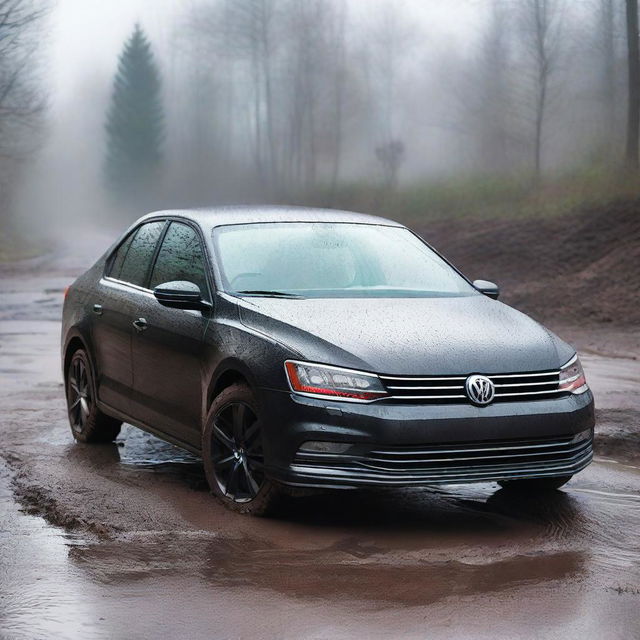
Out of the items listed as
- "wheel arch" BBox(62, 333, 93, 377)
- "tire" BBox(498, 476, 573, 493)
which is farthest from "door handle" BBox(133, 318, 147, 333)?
"tire" BBox(498, 476, 573, 493)

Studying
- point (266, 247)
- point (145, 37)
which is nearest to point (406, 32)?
point (145, 37)

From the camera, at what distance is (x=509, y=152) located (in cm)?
3600

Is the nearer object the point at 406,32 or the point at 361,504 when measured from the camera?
the point at 361,504

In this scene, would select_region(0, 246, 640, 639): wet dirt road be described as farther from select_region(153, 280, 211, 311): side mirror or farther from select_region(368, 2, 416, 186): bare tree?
select_region(368, 2, 416, 186): bare tree

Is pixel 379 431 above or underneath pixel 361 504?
above

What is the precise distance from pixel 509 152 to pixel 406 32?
21.8 m

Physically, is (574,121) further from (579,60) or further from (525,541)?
(525,541)

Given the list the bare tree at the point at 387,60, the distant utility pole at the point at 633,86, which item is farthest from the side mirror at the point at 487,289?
the bare tree at the point at 387,60

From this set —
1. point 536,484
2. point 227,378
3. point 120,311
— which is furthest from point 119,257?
point 536,484

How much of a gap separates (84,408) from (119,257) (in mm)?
1050

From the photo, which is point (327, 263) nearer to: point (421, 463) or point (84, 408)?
point (421, 463)

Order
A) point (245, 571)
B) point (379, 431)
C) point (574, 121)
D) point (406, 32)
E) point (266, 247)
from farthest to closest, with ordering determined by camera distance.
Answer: point (406, 32)
point (574, 121)
point (266, 247)
point (379, 431)
point (245, 571)

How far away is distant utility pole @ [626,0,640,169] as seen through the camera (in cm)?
2598

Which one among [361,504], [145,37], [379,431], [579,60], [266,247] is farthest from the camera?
[145,37]
